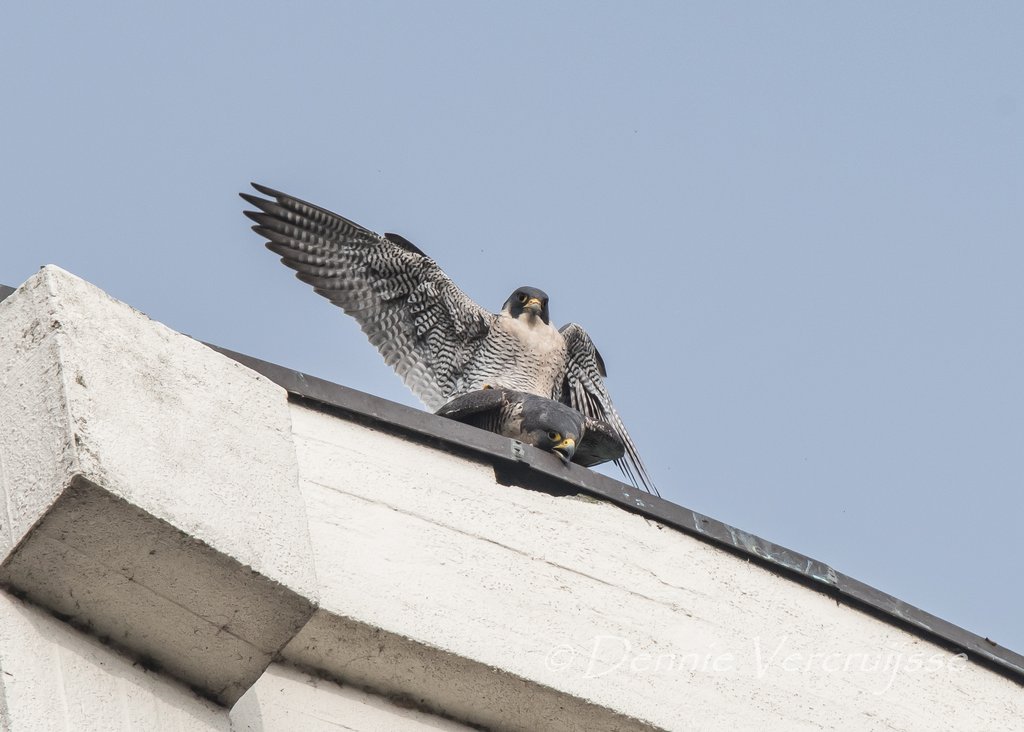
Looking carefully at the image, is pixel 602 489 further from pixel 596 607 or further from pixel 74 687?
Answer: pixel 74 687

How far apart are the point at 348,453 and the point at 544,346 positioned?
5753mm

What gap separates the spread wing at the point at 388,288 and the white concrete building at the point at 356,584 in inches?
210

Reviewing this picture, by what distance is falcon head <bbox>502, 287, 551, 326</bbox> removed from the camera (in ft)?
30.9

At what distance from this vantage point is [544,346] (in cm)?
916

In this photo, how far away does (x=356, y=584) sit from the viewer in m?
3.14

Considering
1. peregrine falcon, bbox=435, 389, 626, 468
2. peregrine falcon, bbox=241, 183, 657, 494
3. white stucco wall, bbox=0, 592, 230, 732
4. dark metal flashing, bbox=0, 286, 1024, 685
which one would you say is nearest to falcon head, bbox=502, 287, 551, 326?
peregrine falcon, bbox=241, 183, 657, 494

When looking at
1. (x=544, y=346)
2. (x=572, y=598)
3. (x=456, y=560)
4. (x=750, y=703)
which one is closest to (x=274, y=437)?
(x=456, y=560)

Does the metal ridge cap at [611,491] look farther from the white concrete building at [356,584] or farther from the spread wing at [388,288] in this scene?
the spread wing at [388,288]

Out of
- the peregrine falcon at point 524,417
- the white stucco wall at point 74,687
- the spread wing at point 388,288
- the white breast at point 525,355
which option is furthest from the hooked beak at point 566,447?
the spread wing at point 388,288

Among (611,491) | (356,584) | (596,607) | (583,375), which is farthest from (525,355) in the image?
(356,584)

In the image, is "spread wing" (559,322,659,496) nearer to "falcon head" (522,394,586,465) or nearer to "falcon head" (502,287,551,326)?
"falcon head" (502,287,551,326)

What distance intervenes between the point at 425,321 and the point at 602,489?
5.52 metres

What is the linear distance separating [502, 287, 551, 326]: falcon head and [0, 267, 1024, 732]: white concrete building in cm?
547

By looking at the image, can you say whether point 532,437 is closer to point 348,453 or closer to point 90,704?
point 348,453
